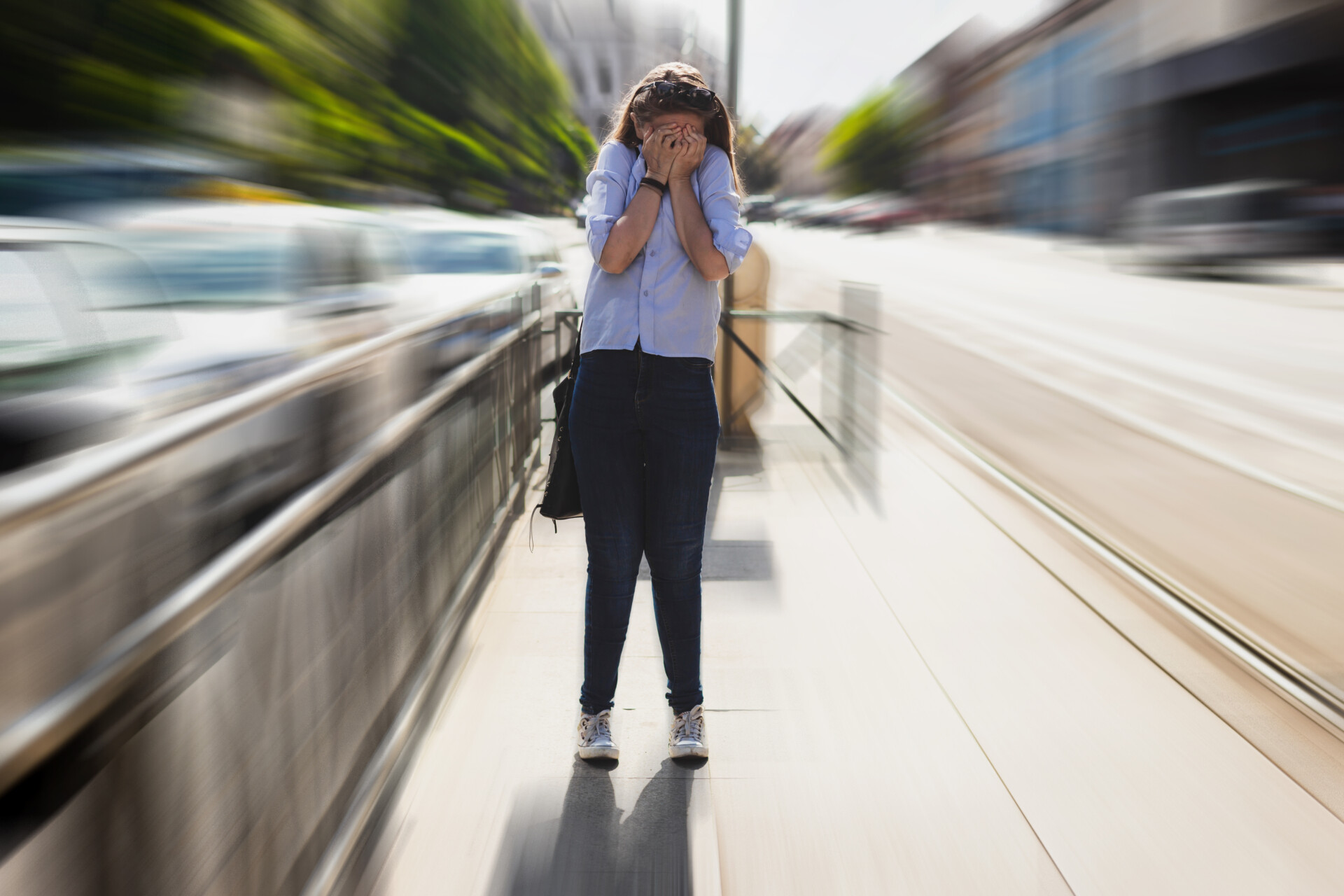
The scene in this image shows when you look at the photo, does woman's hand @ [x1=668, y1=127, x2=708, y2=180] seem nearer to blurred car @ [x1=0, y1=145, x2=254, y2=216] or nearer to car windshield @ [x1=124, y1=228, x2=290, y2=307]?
car windshield @ [x1=124, y1=228, x2=290, y2=307]

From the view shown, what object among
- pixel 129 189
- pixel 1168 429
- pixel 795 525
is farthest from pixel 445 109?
pixel 795 525

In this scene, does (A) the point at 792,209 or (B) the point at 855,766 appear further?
(A) the point at 792,209

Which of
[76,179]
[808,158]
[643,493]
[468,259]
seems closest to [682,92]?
[643,493]

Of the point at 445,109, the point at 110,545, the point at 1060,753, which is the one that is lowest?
the point at 1060,753

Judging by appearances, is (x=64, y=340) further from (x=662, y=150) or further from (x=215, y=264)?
(x=662, y=150)

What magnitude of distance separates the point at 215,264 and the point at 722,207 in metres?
5.43

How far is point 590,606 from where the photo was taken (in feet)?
9.60

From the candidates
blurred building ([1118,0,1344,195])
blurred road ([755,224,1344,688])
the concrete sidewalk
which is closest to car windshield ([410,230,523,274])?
blurred road ([755,224,1344,688])

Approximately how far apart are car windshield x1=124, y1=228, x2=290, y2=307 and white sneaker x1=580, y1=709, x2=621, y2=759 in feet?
14.9

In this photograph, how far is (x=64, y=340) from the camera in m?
5.21

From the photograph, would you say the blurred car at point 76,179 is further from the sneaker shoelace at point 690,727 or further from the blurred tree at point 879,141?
the blurred tree at point 879,141

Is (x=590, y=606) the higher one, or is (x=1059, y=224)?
(x=1059, y=224)

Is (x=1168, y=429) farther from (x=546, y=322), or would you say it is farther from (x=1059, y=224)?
(x=1059, y=224)

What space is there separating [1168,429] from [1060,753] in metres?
6.68
